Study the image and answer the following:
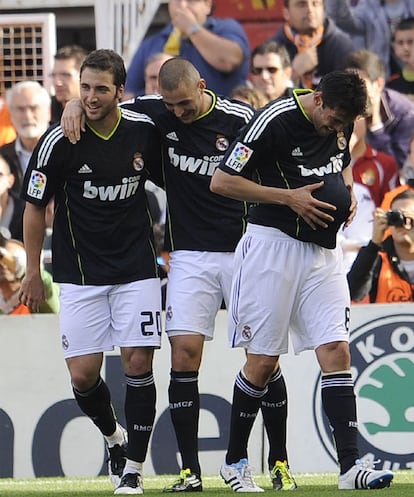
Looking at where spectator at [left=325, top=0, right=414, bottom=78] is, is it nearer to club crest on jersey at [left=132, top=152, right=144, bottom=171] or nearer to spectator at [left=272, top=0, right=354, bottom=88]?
spectator at [left=272, top=0, right=354, bottom=88]

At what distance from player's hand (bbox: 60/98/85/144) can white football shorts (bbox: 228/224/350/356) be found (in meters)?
1.10

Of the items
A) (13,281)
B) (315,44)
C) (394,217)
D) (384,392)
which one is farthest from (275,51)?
(384,392)

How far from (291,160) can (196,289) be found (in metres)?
0.99

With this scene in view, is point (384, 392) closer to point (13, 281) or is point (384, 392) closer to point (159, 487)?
point (159, 487)

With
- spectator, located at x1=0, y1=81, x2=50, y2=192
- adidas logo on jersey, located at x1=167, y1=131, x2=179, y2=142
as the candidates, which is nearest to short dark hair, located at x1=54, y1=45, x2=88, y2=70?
spectator, located at x1=0, y1=81, x2=50, y2=192

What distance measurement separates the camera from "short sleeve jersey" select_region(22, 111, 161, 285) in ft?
23.4

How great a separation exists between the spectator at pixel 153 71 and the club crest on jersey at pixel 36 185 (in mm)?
5194

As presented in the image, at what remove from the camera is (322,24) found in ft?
41.4

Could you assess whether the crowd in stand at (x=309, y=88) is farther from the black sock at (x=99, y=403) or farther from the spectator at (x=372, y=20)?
the black sock at (x=99, y=403)

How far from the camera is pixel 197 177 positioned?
289 inches

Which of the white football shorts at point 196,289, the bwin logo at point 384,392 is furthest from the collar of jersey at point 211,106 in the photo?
the bwin logo at point 384,392

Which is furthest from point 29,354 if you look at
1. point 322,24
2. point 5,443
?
point 322,24

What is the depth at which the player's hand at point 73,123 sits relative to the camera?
23.1ft

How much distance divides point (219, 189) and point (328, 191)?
0.56 meters
